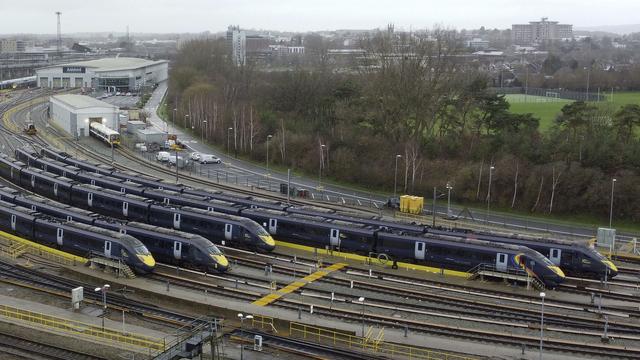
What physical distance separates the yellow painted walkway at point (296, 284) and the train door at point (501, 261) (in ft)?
23.6

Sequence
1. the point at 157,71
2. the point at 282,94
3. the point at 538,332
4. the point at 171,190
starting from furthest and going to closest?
the point at 157,71, the point at 282,94, the point at 171,190, the point at 538,332

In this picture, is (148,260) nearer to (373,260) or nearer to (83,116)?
(373,260)

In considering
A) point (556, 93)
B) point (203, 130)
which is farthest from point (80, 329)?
point (556, 93)

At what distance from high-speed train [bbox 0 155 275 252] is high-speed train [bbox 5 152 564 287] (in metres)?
0.14

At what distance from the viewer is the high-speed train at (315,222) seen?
1239 inches

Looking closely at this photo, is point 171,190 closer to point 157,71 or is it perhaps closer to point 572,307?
point 572,307

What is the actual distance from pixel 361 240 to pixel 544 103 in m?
64.5

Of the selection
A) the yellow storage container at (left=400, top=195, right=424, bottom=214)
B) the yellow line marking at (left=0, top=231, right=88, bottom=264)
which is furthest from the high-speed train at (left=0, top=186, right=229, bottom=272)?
the yellow storage container at (left=400, top=195, right=424, bottom=214)

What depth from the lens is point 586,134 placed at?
172 feet

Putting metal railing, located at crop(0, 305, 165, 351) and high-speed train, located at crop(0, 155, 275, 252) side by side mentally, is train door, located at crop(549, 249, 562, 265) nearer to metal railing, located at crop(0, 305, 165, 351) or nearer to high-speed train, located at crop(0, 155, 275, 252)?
high-speed train, located at crop(0, 155, 275, 252)

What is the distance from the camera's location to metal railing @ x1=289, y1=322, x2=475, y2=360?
2344cm

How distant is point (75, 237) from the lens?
32.5 metres

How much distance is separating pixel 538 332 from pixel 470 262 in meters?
6.23

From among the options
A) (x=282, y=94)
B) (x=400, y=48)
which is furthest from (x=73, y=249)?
(x=282, y=94)
